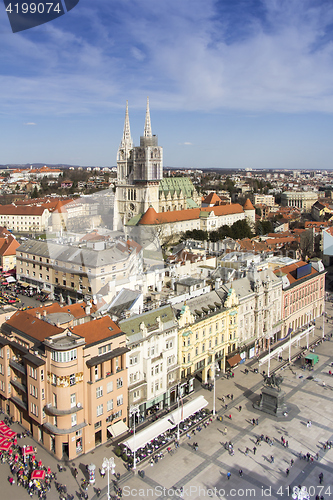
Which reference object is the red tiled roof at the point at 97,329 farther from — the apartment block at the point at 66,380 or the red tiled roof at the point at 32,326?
the red tiled roof at the point at 32,326

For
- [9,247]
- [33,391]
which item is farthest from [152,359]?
[9,247]

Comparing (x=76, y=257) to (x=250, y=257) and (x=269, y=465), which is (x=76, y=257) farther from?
(x=269, y=465)

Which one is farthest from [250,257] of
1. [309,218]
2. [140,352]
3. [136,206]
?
[309,218]

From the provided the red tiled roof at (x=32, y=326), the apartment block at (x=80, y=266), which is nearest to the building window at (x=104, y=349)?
the red tiled roof at (x=32, y=326)

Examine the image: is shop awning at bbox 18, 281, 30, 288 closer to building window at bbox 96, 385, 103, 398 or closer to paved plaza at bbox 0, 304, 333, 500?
paved plaza at bbox 0, 304, 333, 500

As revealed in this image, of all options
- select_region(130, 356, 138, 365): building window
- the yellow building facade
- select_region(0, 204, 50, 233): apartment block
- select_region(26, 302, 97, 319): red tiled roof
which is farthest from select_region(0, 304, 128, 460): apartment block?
select_region(0, 204, 50, 233): apartment block

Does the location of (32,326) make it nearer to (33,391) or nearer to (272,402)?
(33,391)
